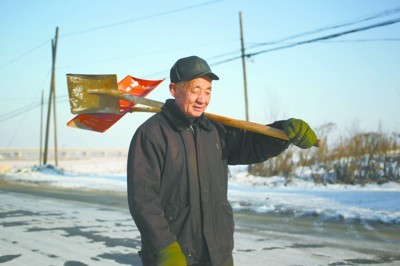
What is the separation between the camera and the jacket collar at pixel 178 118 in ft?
7.34

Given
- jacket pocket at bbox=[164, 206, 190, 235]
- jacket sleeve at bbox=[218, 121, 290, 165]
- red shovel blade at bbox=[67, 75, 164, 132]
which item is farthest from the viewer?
red shovel blade at bbox=[67, 75, 164, 132]

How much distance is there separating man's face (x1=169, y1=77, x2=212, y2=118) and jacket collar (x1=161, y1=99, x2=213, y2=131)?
3cm

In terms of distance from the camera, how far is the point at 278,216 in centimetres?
878

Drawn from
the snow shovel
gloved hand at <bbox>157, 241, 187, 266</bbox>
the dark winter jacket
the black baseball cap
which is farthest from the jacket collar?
the snow shovel

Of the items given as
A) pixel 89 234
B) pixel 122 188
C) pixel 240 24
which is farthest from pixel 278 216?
pixel 240 24

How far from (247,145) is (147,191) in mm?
846

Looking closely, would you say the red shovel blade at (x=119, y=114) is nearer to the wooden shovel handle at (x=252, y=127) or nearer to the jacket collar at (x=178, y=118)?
the wooden shovel handle at (x=252, y=127)

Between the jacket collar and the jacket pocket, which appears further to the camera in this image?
the jacket collar

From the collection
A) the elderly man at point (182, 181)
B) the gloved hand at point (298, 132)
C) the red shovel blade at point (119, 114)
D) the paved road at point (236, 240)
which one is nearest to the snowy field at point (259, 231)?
the paved road at point (236, 240)

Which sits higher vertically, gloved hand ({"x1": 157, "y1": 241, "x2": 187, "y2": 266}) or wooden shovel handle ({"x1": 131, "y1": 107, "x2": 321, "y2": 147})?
wooden shovel handle ({"x1": 131, "y1": 107, "x2": 321, "y2": 147})

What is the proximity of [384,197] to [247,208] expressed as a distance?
312cm

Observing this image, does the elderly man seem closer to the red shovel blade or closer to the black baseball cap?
the black baseball cap

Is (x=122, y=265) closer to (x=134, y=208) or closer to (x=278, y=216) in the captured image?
(x=134, y=208)

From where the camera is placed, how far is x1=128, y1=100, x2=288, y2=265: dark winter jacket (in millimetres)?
2055
